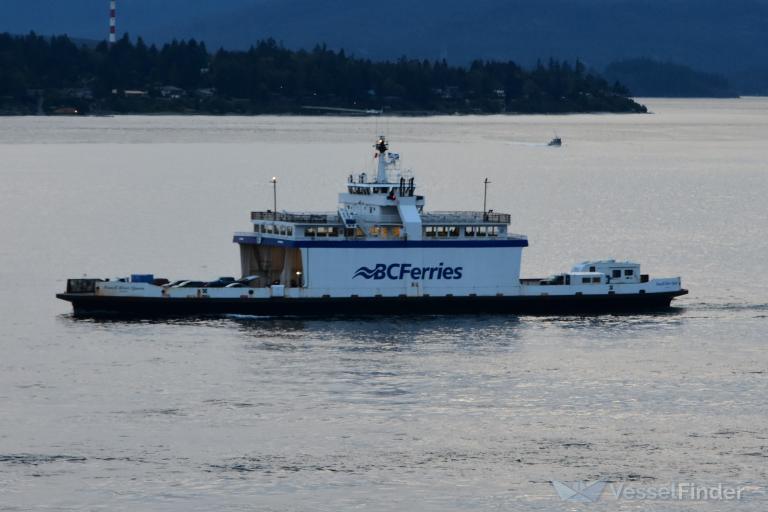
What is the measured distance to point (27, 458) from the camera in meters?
50.0

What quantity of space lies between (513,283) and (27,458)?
3242 centimetres

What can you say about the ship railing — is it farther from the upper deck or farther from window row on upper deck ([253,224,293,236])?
window row on upper deck ([253,224,293,236])

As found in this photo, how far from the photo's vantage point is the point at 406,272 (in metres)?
77.2

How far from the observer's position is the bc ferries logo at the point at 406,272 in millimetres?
76875

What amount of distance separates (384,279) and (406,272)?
101cm

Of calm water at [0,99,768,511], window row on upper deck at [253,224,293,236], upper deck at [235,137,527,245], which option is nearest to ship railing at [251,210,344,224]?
upper deck at [235,137,527,245]

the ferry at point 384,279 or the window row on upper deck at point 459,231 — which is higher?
the window row on upper deck at point 459,231

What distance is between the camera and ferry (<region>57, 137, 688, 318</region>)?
74812mm

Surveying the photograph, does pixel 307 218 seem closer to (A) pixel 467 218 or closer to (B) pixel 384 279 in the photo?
(B) pixel 384 279

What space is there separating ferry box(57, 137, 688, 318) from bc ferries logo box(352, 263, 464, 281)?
0.14ft

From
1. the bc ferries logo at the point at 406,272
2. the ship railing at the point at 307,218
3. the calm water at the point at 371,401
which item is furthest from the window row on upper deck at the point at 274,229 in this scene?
the calm water at the point at 371,401

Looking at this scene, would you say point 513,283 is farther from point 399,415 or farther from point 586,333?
point 399,415

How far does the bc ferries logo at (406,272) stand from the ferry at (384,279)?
0.04 m

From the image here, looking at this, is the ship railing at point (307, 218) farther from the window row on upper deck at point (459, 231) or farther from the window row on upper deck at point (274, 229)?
the window row on upper deck at point (459, 231)
